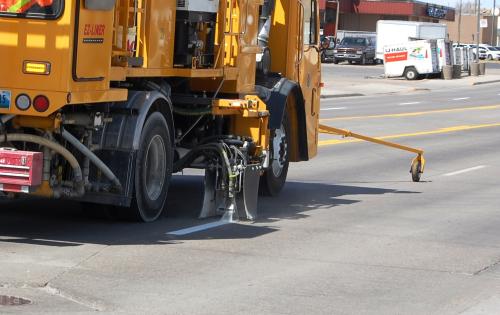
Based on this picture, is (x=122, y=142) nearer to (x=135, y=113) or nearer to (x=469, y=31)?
(x=135, y=113)

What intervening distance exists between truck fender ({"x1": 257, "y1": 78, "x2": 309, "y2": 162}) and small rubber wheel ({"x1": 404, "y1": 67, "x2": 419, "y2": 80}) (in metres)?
45.2

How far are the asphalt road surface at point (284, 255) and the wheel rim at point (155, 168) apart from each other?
364 millimetres

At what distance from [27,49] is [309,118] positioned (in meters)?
6.78

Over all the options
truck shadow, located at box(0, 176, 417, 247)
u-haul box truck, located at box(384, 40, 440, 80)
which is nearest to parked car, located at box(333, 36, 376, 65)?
u-haul box truck, located at box(384, 40, 440, 80)

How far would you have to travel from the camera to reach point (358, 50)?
76.6 m

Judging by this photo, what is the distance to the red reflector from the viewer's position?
9.36 metres

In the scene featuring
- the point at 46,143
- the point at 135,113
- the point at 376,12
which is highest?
the point at 376,12

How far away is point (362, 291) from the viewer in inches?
336

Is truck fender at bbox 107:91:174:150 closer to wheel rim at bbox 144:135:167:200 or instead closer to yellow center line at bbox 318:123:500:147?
wheel rim at bbox 144:135:167:200

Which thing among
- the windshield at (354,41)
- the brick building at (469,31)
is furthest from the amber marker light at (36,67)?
A: the brick building at (469,31)

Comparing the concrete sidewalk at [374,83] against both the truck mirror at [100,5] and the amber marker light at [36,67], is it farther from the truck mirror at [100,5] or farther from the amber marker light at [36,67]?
the amber marker light at [36,67]

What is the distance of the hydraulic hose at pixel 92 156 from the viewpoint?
9.91 metres

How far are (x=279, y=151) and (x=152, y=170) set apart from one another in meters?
3.63

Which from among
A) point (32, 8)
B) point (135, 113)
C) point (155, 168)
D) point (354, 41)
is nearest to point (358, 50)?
point (354, 41)
